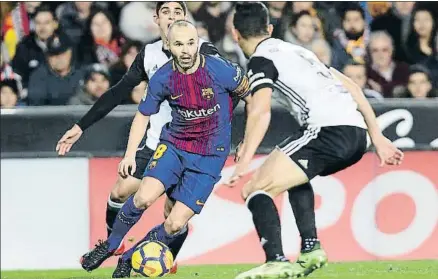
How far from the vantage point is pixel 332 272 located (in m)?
8.25

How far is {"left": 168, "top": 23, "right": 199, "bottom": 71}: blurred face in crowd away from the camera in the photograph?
7.32 meters

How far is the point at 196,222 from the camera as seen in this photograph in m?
10.2

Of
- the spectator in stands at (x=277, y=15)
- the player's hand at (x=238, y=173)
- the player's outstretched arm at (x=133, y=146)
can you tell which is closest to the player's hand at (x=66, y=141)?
the player's outstretched arm at (x=133, y=146)

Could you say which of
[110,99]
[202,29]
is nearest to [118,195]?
[110,99]

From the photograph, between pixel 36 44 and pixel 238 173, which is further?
pixel 36 44

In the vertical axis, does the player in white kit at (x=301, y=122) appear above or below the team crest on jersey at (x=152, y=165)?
above

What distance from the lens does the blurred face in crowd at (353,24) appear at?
11.1m

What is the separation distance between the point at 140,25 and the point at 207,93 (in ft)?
11.8

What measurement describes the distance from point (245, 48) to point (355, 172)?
2.89 m

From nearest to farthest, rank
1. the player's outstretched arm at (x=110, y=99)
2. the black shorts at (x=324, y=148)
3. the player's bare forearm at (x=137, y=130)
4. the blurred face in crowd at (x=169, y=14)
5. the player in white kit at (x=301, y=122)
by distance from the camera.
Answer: the player in white kit at (x=301, y=122) → the black shorts at (x=324, y=148) → the player's bare forearm at (x=137, y=130) → the blurred face in crowd at (x=169, y=14) → the player's outstretched arm at (x=110, y=99)

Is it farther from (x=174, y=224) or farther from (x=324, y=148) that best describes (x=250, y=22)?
(x=174, y=224)

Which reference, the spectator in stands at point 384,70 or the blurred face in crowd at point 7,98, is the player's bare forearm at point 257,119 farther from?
the blurred face in crowd at point 7,98

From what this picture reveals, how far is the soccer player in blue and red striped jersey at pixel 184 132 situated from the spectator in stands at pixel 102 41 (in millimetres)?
3137

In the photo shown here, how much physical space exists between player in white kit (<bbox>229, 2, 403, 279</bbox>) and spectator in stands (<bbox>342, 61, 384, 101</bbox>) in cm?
305
